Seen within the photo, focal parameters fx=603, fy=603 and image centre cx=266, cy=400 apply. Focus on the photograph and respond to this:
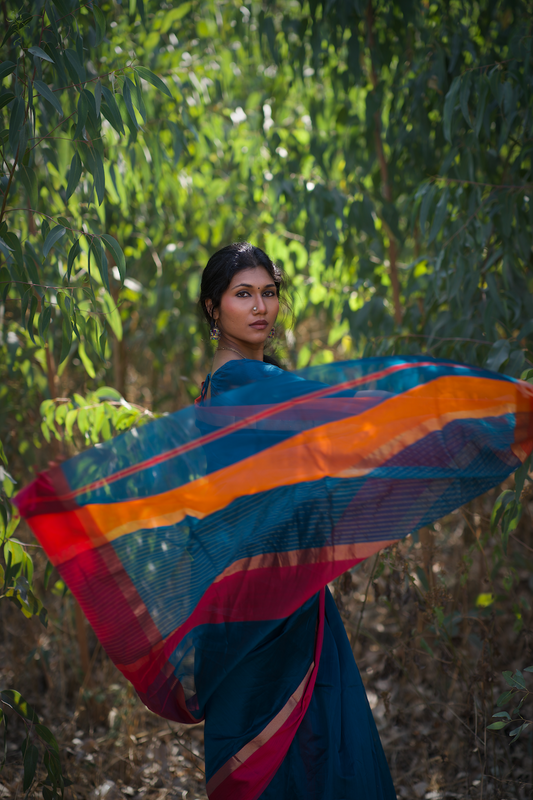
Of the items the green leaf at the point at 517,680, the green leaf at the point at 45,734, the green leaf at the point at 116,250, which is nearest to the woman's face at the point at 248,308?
the green leaf at the point at 116,250

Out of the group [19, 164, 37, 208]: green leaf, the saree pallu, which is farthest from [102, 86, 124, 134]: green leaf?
the saree pallu

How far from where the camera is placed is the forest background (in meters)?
1.51

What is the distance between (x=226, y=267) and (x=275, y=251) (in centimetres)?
131

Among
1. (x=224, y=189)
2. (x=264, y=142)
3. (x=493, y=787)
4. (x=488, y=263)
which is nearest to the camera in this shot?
(x=493, y=787)

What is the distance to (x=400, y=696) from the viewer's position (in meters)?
2.44

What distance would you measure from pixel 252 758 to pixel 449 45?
7.33ft

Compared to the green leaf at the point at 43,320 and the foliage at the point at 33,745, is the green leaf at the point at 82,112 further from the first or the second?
the foliage at the point at 33,745

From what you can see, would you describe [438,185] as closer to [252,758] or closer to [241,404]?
[241,404]

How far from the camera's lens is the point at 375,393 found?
1274 millimetres

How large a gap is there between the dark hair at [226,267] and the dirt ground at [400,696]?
913 millimetres

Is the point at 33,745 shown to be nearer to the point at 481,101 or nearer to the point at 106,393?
the point at 106,393

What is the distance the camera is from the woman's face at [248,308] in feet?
4.67

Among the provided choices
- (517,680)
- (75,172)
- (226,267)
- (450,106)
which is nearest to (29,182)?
(75,172)

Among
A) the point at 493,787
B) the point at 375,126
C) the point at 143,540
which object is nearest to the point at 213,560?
the point at 143,540
